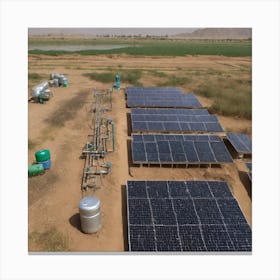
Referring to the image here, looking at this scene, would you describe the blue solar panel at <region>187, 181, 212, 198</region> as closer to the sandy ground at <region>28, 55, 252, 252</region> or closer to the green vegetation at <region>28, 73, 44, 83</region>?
the sandy ground at <region>28, 55, 252, 252</region>

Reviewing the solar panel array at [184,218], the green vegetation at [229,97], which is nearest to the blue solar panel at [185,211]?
the solar panel array at [184,218]

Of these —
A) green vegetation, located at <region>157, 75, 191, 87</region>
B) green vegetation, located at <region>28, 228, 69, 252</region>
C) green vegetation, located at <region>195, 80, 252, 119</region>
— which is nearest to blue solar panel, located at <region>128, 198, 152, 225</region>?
green vegetation, located at <region>28, 228, 69, 252</region>

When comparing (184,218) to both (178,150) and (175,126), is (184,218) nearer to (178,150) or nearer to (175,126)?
(178,150)

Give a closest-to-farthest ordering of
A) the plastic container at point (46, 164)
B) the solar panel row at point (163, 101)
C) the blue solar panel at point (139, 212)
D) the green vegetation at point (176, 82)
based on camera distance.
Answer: the blue solar panel at point (139, 212) → the plastic container at point (46, 164) → the solar panel row at point (163, 101) → the green vegetation at point (176, 82)

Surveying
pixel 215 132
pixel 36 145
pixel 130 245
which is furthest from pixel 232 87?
pixel 130 245

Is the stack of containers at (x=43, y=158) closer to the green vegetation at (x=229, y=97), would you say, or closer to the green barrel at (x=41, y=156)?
the green barrel at (x=41, y=156)

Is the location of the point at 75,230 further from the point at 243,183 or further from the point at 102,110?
the point at 102,110

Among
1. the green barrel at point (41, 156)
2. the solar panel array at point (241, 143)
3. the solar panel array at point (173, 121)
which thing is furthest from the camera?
the solar panel array at point (173, 121)
